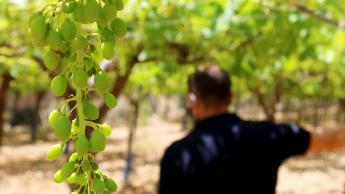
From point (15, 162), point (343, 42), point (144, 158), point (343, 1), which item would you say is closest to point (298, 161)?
point (144, 158)

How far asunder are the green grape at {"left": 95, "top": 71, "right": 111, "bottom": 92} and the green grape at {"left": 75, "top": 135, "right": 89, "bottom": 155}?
0.09 meters

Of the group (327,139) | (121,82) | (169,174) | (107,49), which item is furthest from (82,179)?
(121,82)

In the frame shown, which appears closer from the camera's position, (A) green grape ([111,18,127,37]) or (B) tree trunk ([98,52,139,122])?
(A) green grape ([111,18,127,37])

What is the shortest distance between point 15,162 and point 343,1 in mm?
13189

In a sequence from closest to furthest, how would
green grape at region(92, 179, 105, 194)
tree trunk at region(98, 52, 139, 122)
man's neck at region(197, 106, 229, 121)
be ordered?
green grape at region(92, 179, 105, 194)
man's neck at region(197, 106, 229, 121)
tree trunk at region(98, 52, 139, 122)

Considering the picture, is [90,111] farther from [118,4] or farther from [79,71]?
[118,4]

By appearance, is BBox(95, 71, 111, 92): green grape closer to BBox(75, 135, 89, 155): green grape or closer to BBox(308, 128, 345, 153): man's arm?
BBox(75, 135, 89, 155): green grape

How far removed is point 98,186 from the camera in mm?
785

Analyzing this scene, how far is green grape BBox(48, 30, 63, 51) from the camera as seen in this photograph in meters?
0.82

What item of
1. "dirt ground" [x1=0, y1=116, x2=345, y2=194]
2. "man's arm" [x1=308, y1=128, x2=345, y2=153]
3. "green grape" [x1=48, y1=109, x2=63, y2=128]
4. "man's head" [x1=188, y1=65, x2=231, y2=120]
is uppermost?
"dirt ground" [x1=0, y1=116, x2=345, y2=194]

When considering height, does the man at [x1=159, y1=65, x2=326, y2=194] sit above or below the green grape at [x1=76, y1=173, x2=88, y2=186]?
above

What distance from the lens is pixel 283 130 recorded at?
2568mm

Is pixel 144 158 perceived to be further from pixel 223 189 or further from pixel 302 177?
pixel 223 189

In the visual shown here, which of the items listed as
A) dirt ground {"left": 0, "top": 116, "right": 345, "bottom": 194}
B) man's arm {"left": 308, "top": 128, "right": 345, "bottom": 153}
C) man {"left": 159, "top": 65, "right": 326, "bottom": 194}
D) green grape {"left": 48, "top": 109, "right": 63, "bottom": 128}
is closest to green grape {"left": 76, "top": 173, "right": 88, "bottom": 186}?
green grape {"left": 48, "top": 109, "right": 63, "bottom": 128}
